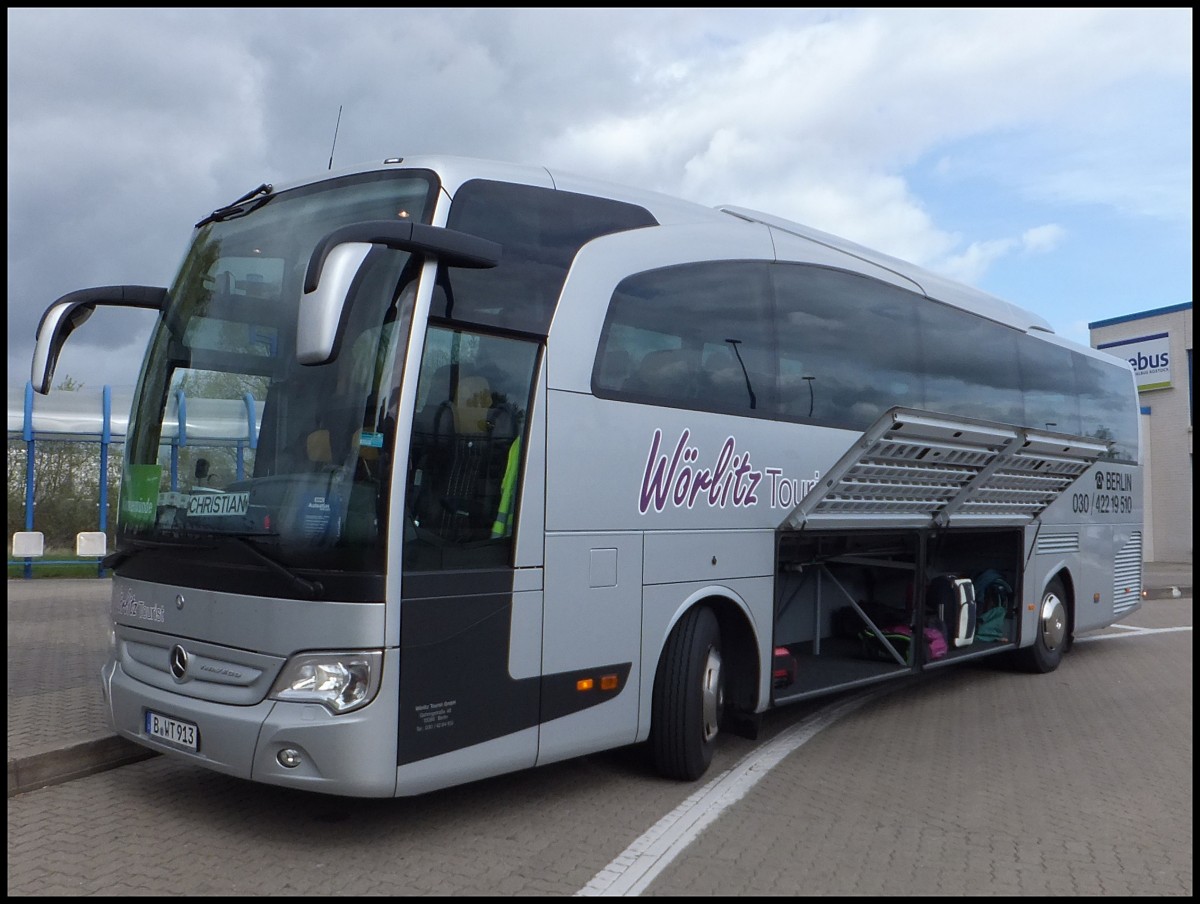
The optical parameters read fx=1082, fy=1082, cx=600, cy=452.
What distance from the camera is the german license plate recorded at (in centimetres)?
517

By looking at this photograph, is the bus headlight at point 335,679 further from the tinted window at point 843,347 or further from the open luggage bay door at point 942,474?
the tinted window at point 843,347

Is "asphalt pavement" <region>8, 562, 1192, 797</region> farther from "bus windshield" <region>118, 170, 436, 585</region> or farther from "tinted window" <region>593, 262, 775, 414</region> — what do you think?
"tinted window" <region>593, 262, 775, 414</region>

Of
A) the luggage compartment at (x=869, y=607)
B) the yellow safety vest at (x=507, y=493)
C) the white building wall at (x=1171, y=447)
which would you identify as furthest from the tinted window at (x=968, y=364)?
the white building wall at (x=1171, y=447)

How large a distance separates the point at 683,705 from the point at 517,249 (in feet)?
9.20

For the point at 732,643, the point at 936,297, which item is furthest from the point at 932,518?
the point at 732,643

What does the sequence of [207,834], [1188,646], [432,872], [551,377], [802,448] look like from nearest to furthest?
[432,872] → [207,834] → [551,377] → [802,448] → [1188,646]

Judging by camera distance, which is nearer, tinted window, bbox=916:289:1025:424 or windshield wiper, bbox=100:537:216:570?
windshield wiper, bbox=100:537:216:570

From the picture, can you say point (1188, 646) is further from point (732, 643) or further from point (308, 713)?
point (308, 713)

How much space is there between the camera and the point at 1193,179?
6.67 m

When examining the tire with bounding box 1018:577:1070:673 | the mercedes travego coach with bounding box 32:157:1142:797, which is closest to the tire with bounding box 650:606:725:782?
the mercedes travego coach with bounding box 32:157:1142:797

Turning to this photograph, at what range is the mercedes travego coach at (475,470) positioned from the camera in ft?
16.1

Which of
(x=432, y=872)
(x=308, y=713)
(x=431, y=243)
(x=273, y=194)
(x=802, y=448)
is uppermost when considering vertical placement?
(x=273, y=194)

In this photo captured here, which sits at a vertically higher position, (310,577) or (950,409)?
(950,409)

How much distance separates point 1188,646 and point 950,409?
698 centimetres
